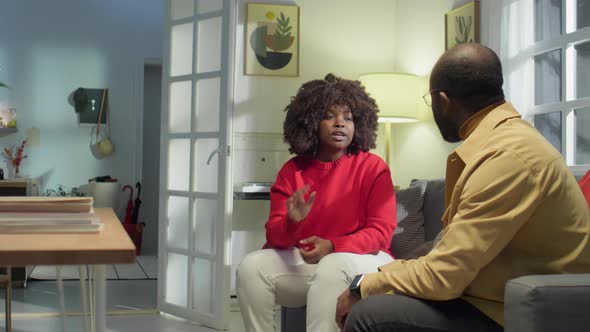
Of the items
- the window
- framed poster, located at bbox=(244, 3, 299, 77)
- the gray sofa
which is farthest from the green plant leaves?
the gray sofa

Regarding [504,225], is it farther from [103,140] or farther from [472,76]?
[103,140]

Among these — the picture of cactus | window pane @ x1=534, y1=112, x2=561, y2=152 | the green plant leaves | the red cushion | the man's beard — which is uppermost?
the green plant leaves

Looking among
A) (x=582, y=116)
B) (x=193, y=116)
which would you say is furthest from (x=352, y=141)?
(x=193, y=116)

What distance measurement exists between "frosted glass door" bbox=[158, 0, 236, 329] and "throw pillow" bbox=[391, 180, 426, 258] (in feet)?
4.02

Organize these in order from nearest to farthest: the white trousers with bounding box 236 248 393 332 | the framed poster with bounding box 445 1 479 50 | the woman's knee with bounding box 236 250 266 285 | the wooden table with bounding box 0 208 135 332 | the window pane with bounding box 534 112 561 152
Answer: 1. the wooden table with bounding box 0 208 135 332
2. the white trousers with bounding box 236 248 393 332
3. the woman's knee with bounding box 236 250 266 285
4. the window pane with bounding box 534 112 561 152
5. the framed poster with bounding box 445 1 479 50

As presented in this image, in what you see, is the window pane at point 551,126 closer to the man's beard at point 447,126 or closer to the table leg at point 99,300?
the man's beard at point 447,126

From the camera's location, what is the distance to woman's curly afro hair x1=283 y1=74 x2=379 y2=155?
2783 mm

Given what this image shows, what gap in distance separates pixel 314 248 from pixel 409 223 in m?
0.66

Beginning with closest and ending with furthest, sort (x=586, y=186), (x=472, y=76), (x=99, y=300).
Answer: (x=99, y=300)
(x=472, y=76)
(x=586, y=186)

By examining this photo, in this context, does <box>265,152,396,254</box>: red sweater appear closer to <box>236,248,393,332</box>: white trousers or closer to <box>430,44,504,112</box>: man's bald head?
<box>236,248,393,332</box>: white trousers

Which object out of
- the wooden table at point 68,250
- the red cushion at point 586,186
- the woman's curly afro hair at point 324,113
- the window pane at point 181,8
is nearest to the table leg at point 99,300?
the wooden table at point 68,250

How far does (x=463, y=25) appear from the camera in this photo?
150 inches

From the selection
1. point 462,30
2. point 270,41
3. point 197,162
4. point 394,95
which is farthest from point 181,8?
point 462,30

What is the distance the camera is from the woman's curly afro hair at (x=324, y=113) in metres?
2.78
